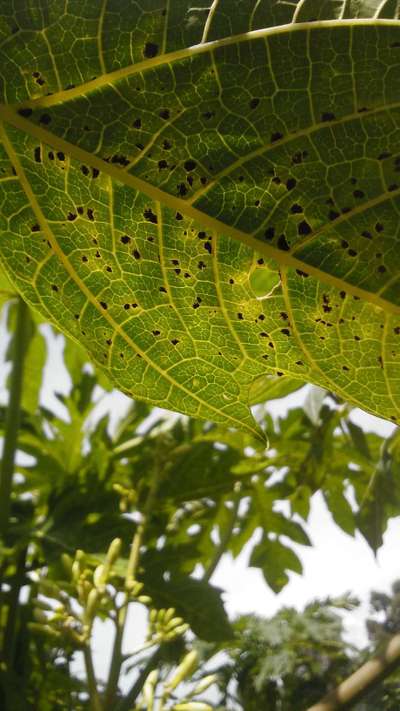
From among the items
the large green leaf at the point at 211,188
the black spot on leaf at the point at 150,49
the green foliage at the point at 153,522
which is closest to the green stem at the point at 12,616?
the green foliage at the point at 153,522

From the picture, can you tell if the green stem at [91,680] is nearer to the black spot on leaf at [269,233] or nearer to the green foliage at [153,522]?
the green foliage at [153,522]

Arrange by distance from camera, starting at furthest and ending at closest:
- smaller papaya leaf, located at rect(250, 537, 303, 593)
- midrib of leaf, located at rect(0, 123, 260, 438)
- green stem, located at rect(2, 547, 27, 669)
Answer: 1. smaller papaya leaf, located at rect(250, 537, 303, 593)
2. green stem, located at rect(2, 547, 27, 669)
3. midrib of leaf, located at rect(0, 123, 260, 438)

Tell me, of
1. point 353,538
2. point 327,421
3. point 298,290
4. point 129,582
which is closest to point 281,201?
point 298,290

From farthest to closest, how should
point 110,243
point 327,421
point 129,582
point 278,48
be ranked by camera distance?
point 327,421 < point 129,582 < point 110,243 < point 278,48

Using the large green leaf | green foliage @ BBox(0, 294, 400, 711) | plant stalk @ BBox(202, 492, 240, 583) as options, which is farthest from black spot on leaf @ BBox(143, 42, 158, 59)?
plant stalk @ BBox(202, 492, 240, 583)

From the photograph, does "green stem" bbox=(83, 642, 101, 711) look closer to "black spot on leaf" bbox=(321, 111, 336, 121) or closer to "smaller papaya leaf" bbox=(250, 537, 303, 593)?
"smaller papaya leaf" bbox=(250, 537, 303, 593)

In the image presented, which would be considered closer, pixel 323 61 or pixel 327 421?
pixel 323 61

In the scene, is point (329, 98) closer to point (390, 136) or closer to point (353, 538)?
point (390, 136)
